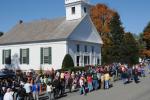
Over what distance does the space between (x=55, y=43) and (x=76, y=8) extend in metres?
6.62

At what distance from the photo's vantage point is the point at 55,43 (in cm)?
4575

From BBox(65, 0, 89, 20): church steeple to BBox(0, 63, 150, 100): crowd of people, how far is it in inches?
642

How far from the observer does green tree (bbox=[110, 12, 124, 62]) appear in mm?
60125

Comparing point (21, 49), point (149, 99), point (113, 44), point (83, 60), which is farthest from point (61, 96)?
point (113, 44)

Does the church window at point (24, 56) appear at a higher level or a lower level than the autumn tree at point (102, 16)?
lower

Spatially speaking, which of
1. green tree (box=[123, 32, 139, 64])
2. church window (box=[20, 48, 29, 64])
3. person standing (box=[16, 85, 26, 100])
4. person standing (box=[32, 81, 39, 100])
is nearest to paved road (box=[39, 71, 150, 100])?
person standing (box=[32, 81, 39, 100])

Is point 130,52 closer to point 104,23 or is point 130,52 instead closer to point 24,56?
point 104,23

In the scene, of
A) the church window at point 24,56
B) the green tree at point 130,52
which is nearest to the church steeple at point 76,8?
the church window at point 24,56

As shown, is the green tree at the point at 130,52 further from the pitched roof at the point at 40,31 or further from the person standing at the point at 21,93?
the person standing at the point at 21,93

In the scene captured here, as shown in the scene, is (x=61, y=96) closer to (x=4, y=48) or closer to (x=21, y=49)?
(x=21, y=49)

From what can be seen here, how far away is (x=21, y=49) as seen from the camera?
165 feet

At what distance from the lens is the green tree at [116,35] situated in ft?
197

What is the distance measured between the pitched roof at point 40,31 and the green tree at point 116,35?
1458 cm

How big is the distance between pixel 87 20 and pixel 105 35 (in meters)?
14.7
